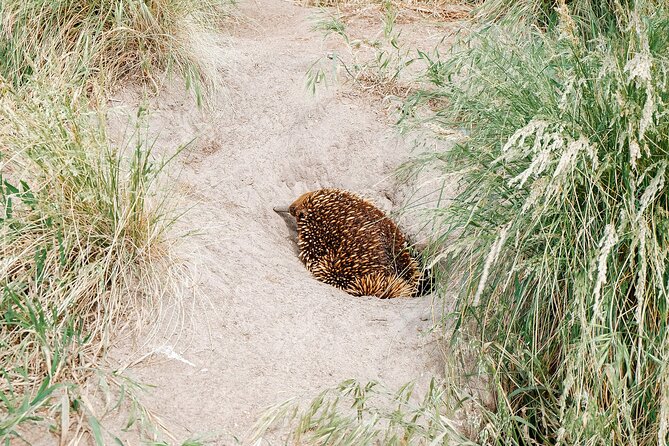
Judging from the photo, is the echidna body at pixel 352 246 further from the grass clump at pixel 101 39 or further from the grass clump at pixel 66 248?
the grass clump at pixel 66 248

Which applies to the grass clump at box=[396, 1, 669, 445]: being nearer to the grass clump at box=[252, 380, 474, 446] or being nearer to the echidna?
the grass clump at box=[252, 380, 474, 446]

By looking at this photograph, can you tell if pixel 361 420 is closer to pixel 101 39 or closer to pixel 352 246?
pixel 352 246

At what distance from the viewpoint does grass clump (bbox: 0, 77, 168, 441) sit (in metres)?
2.80

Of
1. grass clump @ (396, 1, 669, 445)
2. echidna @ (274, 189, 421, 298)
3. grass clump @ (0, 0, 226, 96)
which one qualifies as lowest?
echidna @ (274, 189, 421, 298)

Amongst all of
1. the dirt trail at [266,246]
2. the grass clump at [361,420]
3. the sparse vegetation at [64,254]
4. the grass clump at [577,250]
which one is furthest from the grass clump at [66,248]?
the grass clump at [577,250]

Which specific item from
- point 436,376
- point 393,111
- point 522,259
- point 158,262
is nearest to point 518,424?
point 436,376

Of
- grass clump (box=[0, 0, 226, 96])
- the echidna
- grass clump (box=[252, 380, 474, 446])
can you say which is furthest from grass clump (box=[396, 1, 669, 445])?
grass clump (box=[0, 0, 226, 96])

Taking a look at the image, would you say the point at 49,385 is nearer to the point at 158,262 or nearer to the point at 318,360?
the point at 158,262

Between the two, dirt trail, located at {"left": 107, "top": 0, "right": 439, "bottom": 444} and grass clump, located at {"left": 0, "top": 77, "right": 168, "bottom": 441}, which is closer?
grass clump, located at {"left": 0, "top": 77, "right": 168, "bottom": 441}

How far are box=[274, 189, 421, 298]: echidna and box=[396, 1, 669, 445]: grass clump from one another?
4.11ft

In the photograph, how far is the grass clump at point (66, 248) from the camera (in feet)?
9.20

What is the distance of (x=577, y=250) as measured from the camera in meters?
2.71

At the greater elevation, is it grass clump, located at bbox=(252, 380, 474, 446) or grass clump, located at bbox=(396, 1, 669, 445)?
grass clump, located at bbox=(396, 1, 669, 445)

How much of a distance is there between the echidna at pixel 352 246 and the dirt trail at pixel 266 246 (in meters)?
0.19
